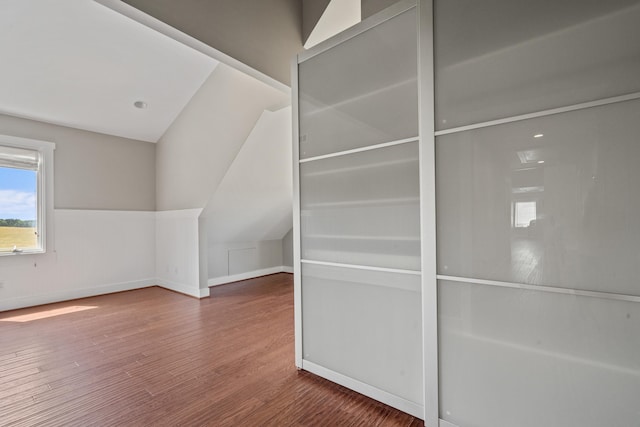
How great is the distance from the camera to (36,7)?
282cm

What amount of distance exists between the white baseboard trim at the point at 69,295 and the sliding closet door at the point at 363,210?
4.10 metres

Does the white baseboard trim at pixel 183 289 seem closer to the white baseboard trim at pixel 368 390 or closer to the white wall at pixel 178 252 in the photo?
the white wall at pixel 178 252

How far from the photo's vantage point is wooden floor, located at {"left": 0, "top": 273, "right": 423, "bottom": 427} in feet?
5.85

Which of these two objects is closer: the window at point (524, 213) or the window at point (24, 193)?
the window at point (524, 213)

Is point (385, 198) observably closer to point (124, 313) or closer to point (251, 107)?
point (251, 107)

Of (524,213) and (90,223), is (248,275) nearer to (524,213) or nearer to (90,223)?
(90,223)

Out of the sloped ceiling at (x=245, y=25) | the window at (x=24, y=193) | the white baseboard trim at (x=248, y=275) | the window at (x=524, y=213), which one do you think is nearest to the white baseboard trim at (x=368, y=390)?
the window at (x=524, y=213)

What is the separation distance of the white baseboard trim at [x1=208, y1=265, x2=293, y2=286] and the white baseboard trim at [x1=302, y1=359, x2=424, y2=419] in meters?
3.47

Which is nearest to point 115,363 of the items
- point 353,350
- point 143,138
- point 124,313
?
point 124,313

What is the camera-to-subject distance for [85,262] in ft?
15.1

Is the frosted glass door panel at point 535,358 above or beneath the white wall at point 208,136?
beneath

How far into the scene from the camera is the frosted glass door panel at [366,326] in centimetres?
175

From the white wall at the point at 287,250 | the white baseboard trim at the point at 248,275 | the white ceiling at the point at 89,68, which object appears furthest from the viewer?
the white wall at the point at 287,250

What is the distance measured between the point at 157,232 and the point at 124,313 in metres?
1.86
